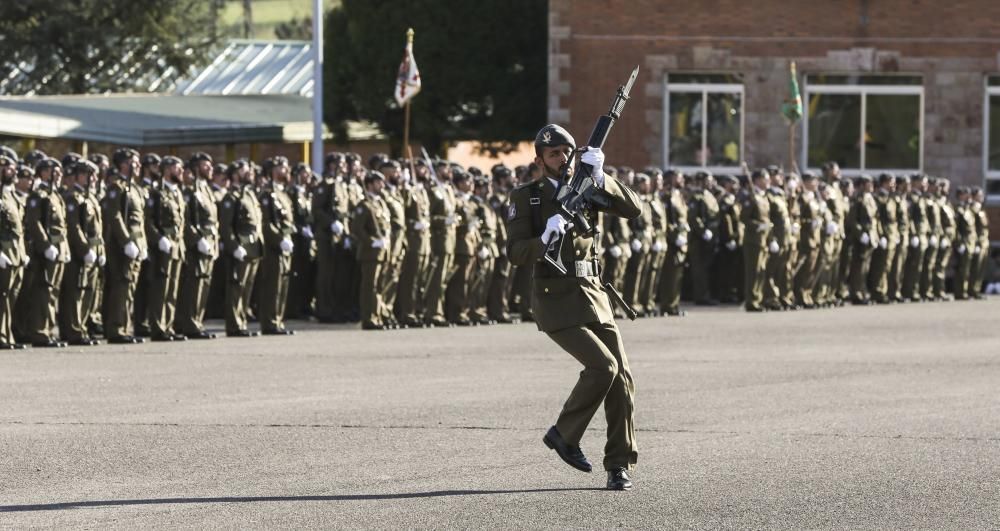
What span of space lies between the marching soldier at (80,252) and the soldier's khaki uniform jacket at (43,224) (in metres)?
0.19

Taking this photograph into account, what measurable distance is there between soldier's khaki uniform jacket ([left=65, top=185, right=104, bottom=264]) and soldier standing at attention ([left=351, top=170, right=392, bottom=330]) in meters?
3.45

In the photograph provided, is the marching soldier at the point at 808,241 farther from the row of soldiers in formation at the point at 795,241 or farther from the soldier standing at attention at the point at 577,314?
the soldier standing at attention at the point at 577,314

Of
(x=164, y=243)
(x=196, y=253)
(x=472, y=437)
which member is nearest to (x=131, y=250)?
(x=164, y=243)

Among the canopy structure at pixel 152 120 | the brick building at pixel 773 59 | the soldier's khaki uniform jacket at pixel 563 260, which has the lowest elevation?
the soldier's khaki uniform jacket at pixel 563 260

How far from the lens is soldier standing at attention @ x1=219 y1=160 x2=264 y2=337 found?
63.2 feet

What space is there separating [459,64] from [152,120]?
21.8ft

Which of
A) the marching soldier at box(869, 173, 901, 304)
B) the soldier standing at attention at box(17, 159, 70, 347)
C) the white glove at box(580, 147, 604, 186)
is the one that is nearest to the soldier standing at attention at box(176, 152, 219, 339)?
the soldier standing at attention at box(17, 159, 70, 347)

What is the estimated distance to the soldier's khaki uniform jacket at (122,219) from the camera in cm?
1816

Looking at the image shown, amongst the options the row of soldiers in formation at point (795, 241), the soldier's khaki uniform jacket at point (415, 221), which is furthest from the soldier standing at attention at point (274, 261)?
the row of soldiers in formation at point (795, 241)

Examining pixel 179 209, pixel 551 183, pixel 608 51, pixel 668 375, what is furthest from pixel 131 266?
pixel 608 51

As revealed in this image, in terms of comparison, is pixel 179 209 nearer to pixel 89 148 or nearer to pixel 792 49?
pixel 792 49

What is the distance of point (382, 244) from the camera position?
20641 millimetres

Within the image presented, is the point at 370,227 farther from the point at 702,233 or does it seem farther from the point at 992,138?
the point at 992,138

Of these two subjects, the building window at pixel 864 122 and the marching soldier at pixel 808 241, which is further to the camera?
the building window at pixel 864 122
